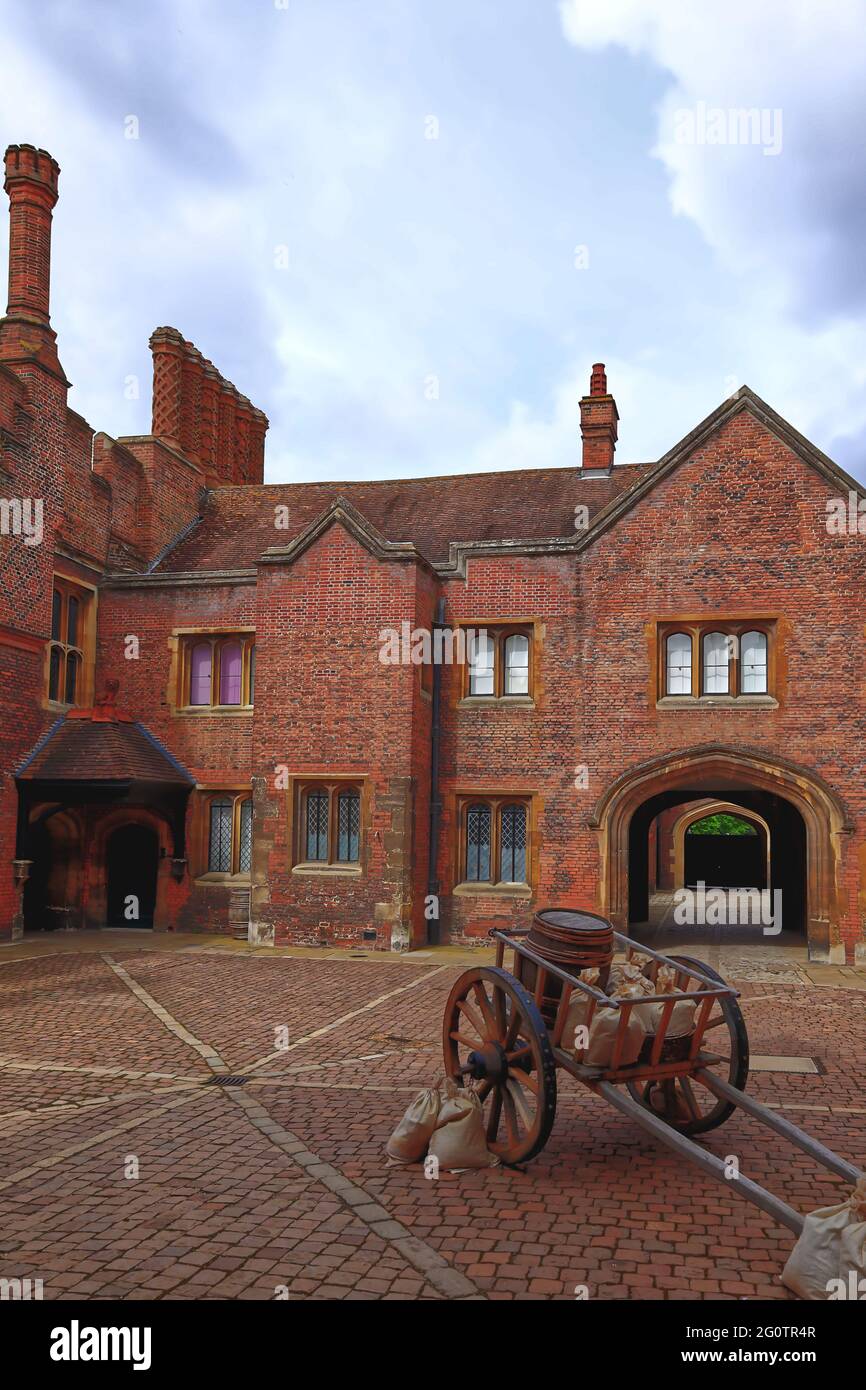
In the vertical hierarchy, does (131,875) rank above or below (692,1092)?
above

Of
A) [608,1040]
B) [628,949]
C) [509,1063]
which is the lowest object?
[509,1063]

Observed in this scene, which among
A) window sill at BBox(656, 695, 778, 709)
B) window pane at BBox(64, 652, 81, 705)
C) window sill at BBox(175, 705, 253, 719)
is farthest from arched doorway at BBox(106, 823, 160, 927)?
window sill at BBox(656, 695, 778, 709)

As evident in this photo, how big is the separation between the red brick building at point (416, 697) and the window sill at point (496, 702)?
55mm

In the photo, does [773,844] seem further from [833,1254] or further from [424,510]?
[833,1254]

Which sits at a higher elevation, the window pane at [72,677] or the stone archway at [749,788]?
the window pane at [72,677]

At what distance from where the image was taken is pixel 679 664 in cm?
1770

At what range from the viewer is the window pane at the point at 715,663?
17453 mm

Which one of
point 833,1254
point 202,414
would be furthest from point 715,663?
point 202,414

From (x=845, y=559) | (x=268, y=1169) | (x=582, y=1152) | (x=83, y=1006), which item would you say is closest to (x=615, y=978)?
(x=582, y=1152)

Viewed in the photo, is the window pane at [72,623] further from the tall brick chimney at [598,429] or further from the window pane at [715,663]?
the window pane at [715,663]

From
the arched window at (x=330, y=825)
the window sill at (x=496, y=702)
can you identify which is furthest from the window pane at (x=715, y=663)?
the arched window at (x=330, y=825)

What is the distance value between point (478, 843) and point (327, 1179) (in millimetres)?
11900

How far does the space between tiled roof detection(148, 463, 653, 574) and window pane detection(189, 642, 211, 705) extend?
1.96 meters
